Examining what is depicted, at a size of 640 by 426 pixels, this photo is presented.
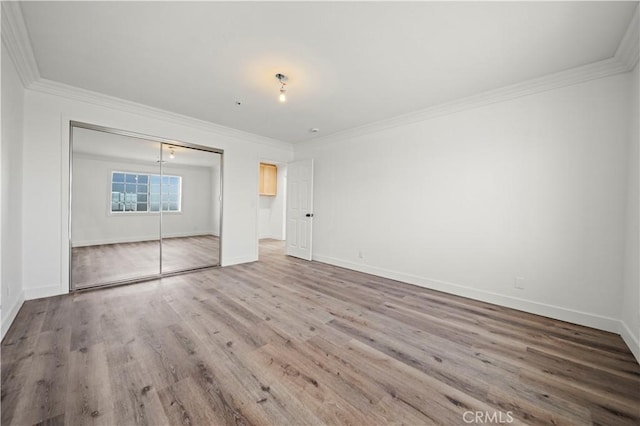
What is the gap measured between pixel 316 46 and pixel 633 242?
340 centimetres

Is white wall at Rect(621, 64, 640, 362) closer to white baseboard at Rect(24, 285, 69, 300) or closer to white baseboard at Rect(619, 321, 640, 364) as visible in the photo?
white baseboard at Rect(619, 321, 640, 364)

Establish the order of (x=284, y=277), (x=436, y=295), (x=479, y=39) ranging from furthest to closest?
(x=284, y=277)
(x=436, y=295)
(x=479, y=39)

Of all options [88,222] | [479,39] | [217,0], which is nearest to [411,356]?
[479,39]

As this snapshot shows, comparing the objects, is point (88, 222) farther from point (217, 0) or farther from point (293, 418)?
point (293, 418)

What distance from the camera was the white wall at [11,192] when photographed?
2.22 m

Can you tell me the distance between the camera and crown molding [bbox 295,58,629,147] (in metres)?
2.48

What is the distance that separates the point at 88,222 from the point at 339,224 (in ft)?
13.4

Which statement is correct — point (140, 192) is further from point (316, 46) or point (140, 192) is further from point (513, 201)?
point (513, 201)

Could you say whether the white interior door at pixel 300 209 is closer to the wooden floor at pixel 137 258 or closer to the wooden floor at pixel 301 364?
the wooden floor at pixel 137 258

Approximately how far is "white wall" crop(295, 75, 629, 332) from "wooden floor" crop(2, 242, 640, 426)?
0.48 meters

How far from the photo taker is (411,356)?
201 cm

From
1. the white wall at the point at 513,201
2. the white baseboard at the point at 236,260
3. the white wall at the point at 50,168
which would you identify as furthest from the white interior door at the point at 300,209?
the white wall at the point at 50,168

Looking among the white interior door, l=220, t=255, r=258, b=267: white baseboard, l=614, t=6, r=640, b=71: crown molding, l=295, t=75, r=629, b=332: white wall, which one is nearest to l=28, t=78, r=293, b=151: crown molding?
the white interior door

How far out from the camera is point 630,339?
7.12ft
